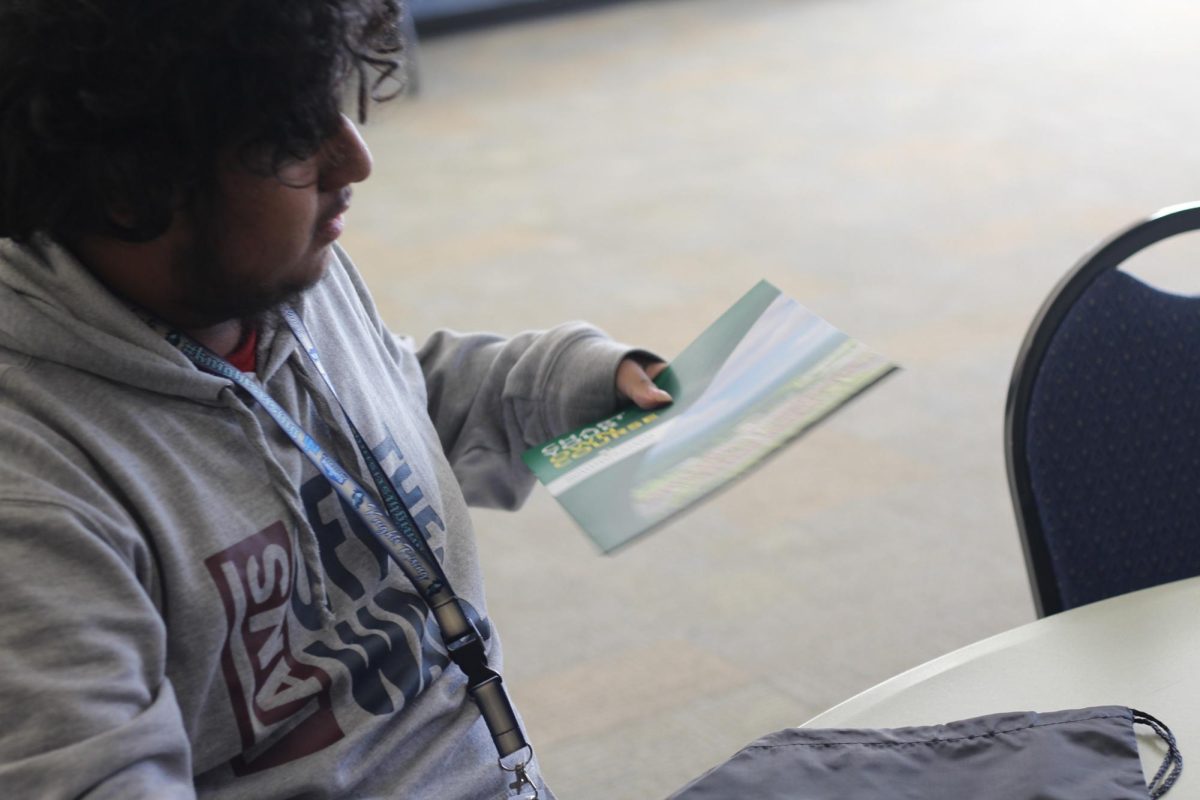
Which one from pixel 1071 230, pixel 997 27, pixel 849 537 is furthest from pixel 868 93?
pixel 849 537

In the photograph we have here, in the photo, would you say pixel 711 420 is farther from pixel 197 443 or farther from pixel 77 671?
pixel 77 671

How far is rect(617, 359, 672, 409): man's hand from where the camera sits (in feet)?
3.74

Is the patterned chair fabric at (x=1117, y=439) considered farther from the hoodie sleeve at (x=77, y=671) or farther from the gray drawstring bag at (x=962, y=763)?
the hoodie sleeve at (x=77, y=671)

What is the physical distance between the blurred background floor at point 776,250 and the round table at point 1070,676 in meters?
0.61

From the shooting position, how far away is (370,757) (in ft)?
3.15

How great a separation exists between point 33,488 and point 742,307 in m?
0.60

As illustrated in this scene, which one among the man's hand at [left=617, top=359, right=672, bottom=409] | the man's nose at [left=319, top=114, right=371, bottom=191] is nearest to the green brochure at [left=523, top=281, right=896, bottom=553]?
the man's hand at [left=617, top=359, right=672, bottom=409]

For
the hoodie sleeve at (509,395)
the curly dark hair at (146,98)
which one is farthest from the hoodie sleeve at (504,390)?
the curly dark hair at (146,98)

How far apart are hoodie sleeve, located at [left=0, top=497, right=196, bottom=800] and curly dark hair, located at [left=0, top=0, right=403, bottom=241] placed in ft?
0.62

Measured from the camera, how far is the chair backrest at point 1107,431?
4.09 ft

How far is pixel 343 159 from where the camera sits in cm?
92

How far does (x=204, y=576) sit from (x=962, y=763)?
0.48m

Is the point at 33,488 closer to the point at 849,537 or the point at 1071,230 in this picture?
the point at 849,537

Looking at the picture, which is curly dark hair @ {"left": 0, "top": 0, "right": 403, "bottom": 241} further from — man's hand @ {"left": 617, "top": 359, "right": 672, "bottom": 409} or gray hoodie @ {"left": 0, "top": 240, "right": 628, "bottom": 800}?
man's hand @ {"left": 617, "top": 359, "right": 672, "bottom": 409}
